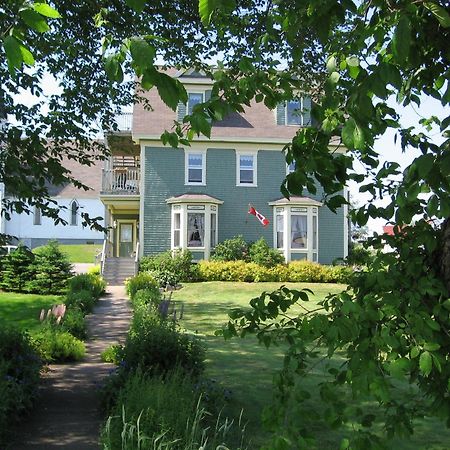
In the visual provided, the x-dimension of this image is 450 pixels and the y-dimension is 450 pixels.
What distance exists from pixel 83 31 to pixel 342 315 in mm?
6907

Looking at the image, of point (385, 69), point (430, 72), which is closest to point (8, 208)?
point (430, 72)

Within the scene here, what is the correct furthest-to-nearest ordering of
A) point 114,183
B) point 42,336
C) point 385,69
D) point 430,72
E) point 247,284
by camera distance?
point 114,183 → point 247,284 → point 42,336 → point 430,72 → point 385,69

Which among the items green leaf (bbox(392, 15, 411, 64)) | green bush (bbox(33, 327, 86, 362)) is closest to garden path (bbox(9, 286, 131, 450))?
green bush (bbox(33, 327, 86, 362))

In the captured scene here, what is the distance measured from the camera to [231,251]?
24.9 meters

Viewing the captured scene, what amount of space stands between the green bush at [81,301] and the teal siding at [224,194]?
10.5 meters

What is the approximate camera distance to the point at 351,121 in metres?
1.70

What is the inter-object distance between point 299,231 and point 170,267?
693cm

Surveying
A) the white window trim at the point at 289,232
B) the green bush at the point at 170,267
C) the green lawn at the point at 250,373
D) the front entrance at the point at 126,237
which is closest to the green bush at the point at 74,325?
the green lawn at the point at 250,373

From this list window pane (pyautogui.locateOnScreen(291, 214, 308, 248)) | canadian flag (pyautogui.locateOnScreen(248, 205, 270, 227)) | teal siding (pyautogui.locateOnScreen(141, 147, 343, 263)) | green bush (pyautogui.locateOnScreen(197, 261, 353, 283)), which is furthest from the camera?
window pane (pyautogui.locateOnScreen(291, 214, 308, 248))

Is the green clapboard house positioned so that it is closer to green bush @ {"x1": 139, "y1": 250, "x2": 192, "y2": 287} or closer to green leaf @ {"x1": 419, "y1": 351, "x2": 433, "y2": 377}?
green bush @ {"x1": 139, "y1": 250, "x2": 192, "y2": 287}

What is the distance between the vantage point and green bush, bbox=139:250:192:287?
22672mm

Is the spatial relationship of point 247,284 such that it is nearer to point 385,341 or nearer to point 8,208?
point 8,208

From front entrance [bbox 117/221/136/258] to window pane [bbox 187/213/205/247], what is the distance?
22.1ft

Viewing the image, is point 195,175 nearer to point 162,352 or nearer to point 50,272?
point 50,272
